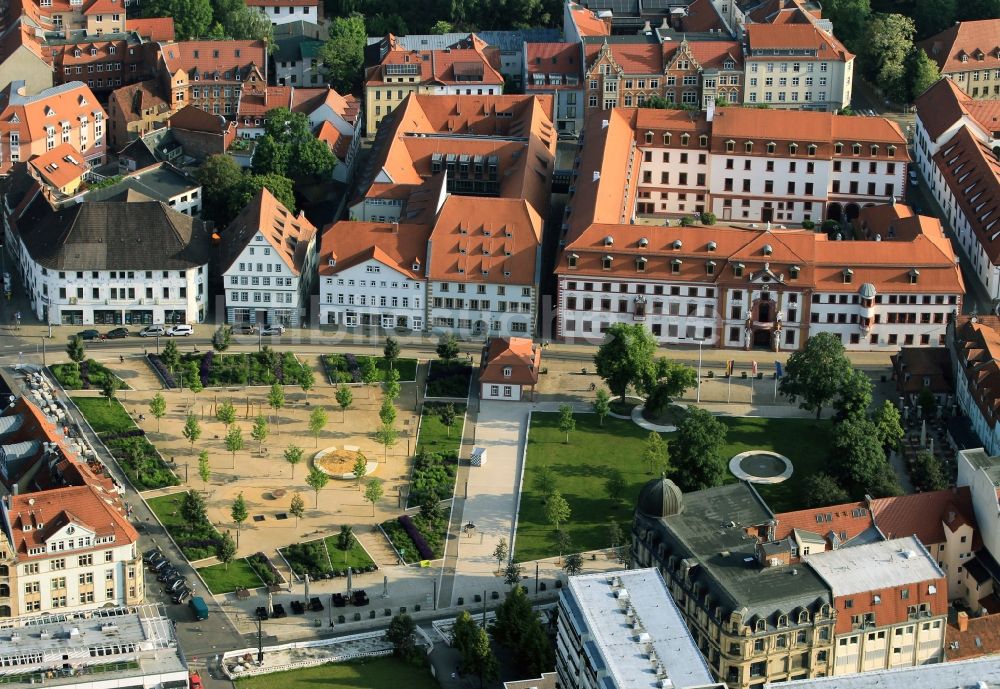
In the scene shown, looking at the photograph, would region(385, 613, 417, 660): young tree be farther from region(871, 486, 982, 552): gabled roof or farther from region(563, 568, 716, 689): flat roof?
region(871, 486, 982, 552): gabled roof

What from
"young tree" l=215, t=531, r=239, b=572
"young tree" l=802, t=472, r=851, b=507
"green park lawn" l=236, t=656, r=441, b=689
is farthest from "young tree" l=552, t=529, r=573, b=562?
"young tree" l=215, t=531, r=239, b=572

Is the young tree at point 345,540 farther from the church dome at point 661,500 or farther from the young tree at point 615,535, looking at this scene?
the church dome at point 661,500

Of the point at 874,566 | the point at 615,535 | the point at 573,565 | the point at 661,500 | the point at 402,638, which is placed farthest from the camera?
the point at 615,535

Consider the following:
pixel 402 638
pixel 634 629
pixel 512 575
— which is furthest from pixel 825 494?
pixel 402 638

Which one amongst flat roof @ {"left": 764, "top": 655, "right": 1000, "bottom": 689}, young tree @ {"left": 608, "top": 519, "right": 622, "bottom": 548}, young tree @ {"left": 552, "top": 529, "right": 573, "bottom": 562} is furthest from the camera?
young tree @ {"left": 552, "top": 529, "right": 573, "bottom": 562}

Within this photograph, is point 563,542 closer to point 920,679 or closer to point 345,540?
point 345,540

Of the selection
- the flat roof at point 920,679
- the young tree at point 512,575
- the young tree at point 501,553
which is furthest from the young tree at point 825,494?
the flat roof at point 920,679
